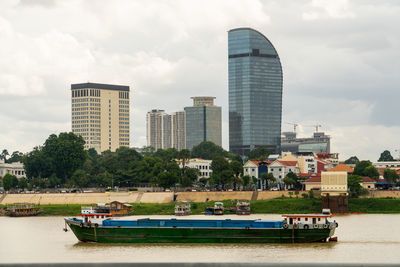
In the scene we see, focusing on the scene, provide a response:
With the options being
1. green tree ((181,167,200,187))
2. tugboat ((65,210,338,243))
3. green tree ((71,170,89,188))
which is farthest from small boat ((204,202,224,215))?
green tree ((71,170,89,188))

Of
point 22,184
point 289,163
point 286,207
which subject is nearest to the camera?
point 286,207

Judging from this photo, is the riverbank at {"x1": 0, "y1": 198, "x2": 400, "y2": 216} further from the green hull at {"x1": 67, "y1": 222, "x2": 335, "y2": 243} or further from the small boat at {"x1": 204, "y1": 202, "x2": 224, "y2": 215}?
the green hull at {"x1": 67, "y1": 222, "x2": 335, "y2": 243}

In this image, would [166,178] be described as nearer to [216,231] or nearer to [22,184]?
[22,184]

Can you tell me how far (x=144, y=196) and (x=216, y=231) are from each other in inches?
3141

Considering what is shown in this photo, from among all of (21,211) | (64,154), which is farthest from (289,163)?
(21,211)

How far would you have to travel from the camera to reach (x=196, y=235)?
240ft

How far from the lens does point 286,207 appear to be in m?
129

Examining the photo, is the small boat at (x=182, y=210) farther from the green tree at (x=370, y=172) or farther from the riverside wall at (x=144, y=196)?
the green tree at (x=370, y=172)

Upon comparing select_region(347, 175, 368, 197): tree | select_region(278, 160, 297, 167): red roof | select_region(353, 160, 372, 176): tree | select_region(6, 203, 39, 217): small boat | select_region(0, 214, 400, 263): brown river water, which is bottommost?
select_region(0, 214, 400, 263): brown river water

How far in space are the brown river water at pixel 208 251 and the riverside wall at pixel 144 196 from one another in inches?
2281

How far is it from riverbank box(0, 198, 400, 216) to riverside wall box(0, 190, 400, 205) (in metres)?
7.90

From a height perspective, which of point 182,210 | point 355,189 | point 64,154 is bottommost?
point 182,210

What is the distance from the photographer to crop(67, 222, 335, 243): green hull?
72.2 metres

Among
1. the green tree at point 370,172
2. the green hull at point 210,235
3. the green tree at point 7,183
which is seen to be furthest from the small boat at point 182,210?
the green tree at point 7,183
